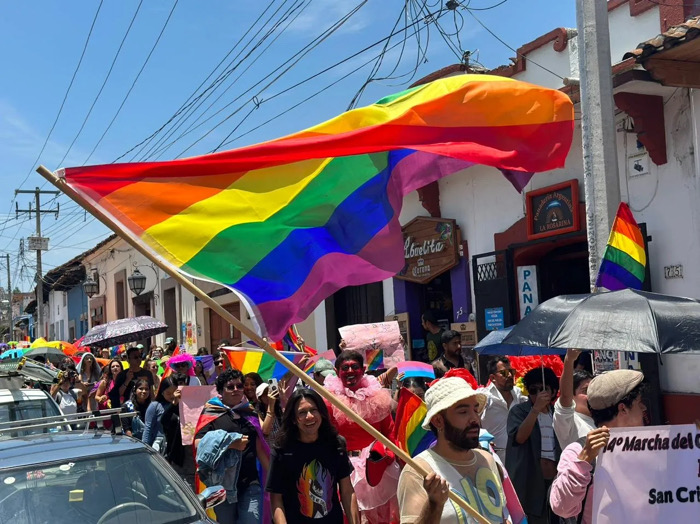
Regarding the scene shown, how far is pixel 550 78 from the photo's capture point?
1148cm

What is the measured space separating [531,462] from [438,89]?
8.95 feet

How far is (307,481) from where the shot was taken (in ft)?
16.9

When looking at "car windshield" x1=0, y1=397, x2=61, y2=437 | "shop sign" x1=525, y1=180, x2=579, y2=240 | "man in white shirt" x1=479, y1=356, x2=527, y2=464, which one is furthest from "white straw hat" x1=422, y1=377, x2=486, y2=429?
"shop sign" x1=525, y1=180, x2=579, y2=240

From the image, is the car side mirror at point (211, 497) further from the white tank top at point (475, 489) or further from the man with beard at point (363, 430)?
the white tank top at point (475, 489)

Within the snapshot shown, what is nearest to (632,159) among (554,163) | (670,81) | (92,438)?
(670,81)

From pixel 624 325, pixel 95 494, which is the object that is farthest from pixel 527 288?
pixel 95 494

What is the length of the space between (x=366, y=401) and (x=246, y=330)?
291 cm

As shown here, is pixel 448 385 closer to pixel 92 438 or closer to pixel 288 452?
pixel 288 452

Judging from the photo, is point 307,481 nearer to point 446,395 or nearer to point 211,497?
point 211,497

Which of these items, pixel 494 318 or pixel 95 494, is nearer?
pixel 95 494

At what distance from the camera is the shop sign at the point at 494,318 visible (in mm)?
12594

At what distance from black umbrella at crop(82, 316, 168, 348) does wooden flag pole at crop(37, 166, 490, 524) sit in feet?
39.9

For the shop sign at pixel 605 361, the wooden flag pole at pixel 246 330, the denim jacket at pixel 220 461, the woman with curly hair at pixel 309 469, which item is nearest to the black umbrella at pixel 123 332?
the denim jacket at pixel 220 461

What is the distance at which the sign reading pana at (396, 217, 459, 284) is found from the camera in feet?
45.7
